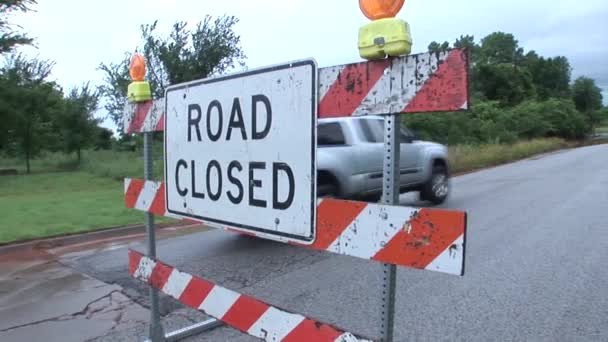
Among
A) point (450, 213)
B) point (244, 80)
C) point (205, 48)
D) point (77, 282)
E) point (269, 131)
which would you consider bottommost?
point (77, 282)

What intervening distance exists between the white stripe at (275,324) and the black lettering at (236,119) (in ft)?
2.92

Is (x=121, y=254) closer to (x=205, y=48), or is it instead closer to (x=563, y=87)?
(x=205, y=48)

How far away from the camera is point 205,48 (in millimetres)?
23891

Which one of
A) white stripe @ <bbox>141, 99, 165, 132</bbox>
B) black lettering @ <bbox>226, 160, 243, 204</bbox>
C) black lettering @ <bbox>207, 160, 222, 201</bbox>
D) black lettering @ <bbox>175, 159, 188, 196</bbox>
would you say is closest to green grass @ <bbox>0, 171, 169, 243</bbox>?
white stripe @ <bbox>141, 99, 165, 132</bbox>

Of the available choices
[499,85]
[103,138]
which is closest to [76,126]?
[103,138]

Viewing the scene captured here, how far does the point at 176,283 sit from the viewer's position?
338cm

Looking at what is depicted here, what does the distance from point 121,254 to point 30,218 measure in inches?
140

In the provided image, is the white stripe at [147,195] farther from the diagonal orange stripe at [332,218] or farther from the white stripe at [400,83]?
the white stripe at [400,83]

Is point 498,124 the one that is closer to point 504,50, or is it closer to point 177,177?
point 177,177

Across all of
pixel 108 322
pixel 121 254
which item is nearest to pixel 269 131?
Answer: pixel 108 322

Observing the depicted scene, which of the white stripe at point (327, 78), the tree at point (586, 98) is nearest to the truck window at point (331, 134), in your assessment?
the white stripe at point (327, 78)

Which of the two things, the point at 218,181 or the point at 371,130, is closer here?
the point at 218,181

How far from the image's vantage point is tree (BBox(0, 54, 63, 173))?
86.0 feet

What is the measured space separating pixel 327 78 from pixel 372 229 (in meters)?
0.68
